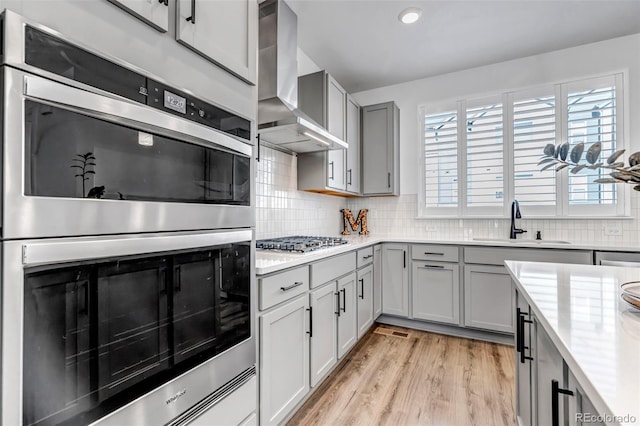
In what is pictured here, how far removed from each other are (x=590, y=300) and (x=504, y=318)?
209 cm

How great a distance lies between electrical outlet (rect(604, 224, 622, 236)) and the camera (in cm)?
280

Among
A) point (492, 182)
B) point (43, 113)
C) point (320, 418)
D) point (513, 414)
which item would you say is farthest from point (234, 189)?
point (492, 182)

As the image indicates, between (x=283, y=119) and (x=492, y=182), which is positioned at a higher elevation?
(x=283, y=119)

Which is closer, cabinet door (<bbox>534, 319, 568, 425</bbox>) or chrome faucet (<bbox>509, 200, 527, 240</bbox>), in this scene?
cabinet door (<bbox>534, 319, 568, 425</bbox>)

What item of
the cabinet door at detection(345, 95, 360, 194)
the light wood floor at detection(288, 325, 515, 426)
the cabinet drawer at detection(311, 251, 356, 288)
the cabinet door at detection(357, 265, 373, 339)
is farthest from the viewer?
the cabinet door at detection(345, 95, 360, 194)

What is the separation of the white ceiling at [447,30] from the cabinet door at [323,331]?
203cm

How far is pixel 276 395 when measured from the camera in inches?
60.1

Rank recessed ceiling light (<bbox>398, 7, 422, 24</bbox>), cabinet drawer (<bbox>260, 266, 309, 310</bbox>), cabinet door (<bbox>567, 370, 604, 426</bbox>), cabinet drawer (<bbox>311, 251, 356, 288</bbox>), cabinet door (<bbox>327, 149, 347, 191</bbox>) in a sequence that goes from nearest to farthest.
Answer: cabinet door (<bbox>567, 370, 604, 426</bbox>) → cabinet drawer (<bbox>260, 266, 309, 310</bbox>) → cabinet drawer (<bbox>311, 251, 356, 288</bbox>) → recessed ceiling light (<bbox>398, 7, 422, 24</bbox>) → cabinet door (<bbox>327, 149, 347, 191</bbox>)

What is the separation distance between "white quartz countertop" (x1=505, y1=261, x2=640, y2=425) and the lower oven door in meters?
0.97

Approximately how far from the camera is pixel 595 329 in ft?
2.35

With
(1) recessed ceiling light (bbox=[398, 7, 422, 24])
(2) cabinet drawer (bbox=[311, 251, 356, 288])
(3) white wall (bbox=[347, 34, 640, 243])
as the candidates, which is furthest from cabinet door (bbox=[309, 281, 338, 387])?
(1) recessed ceiling light (bbox=[398, 7, 422, 24])

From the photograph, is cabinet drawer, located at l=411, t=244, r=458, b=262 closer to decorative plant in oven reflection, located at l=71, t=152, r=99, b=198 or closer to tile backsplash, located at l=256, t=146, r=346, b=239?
tile backsplash, located at l=256, t=146, r=346, b=239

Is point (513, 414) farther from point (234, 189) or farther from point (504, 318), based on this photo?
Answer: point (234, 189)

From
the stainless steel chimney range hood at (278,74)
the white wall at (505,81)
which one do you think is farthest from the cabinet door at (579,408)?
the white wall at (505,81)
